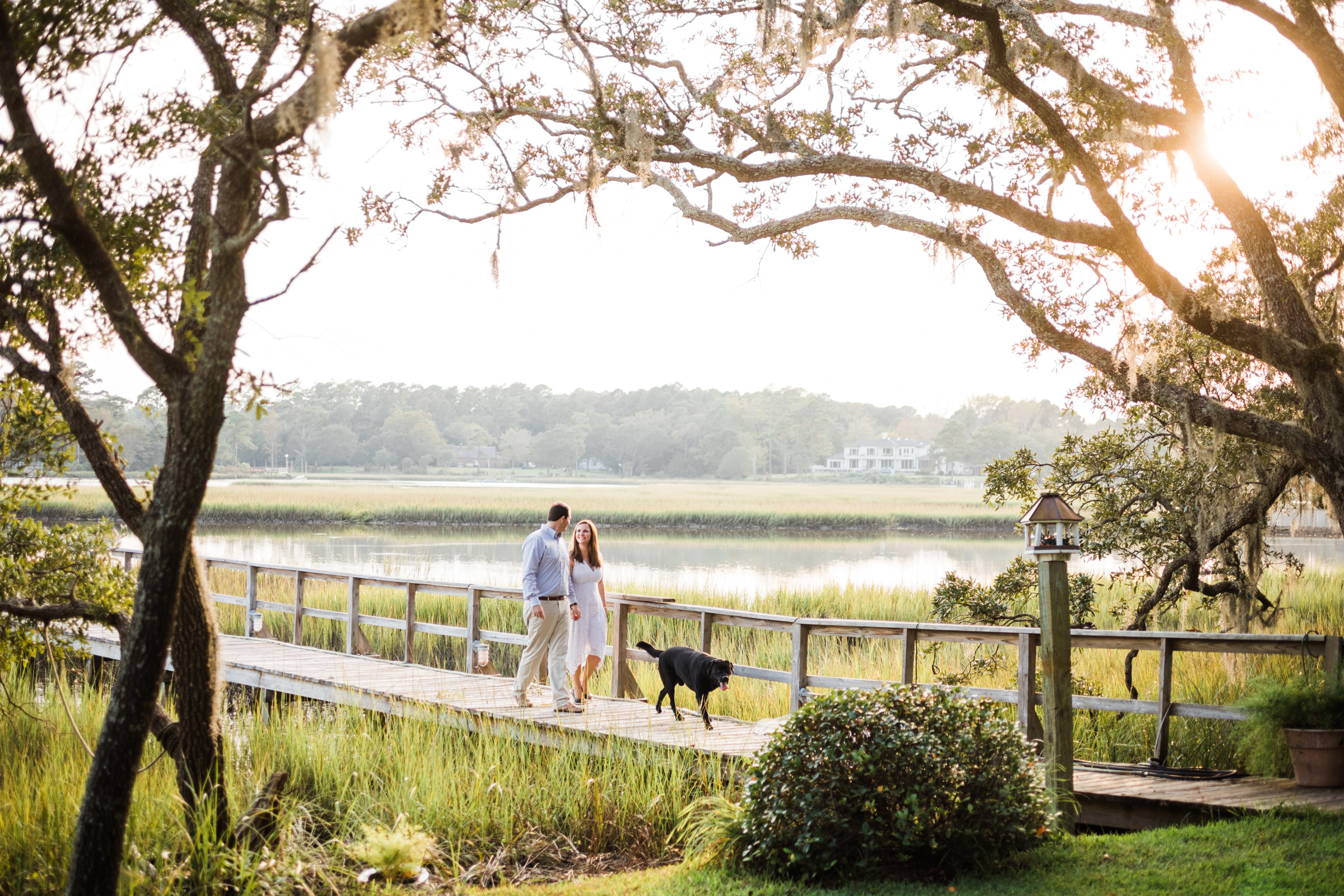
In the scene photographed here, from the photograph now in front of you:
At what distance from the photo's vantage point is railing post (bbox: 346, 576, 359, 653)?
40.7 ft

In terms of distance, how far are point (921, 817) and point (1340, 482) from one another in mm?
4602

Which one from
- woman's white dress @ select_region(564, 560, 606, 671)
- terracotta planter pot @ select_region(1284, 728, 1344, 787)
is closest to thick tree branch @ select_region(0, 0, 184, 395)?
woman's white dress @ select_region(564, 560, 606, 671)

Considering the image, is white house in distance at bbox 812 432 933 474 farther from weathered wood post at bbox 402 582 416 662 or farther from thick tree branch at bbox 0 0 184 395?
thick tree branch at bbox 0 0 184 395

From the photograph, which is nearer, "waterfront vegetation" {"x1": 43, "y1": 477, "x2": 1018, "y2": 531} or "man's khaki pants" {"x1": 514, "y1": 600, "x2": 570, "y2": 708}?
"man's khaki pants" {"x1": 514, "y1": 600, "x2": 570, "y2": 708}

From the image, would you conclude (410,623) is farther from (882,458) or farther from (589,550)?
(882,458)

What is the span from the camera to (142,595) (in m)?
4.29

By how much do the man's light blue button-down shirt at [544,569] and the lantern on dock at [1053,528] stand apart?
3783 mm

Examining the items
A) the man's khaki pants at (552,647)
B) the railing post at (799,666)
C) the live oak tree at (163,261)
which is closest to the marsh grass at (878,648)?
the railing post at (799,666)

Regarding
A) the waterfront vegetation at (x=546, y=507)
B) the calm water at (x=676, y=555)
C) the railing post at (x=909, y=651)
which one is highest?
the railing post at (x=909, y=651)

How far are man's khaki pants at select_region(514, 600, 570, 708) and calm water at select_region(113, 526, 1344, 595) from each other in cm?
1176

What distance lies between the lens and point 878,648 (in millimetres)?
15203

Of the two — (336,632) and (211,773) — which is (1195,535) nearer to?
(211,773)

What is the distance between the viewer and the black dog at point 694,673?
7.93 metres

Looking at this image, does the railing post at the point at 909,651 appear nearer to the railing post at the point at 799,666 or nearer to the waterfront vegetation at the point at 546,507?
the railing post at the point at 799,666
